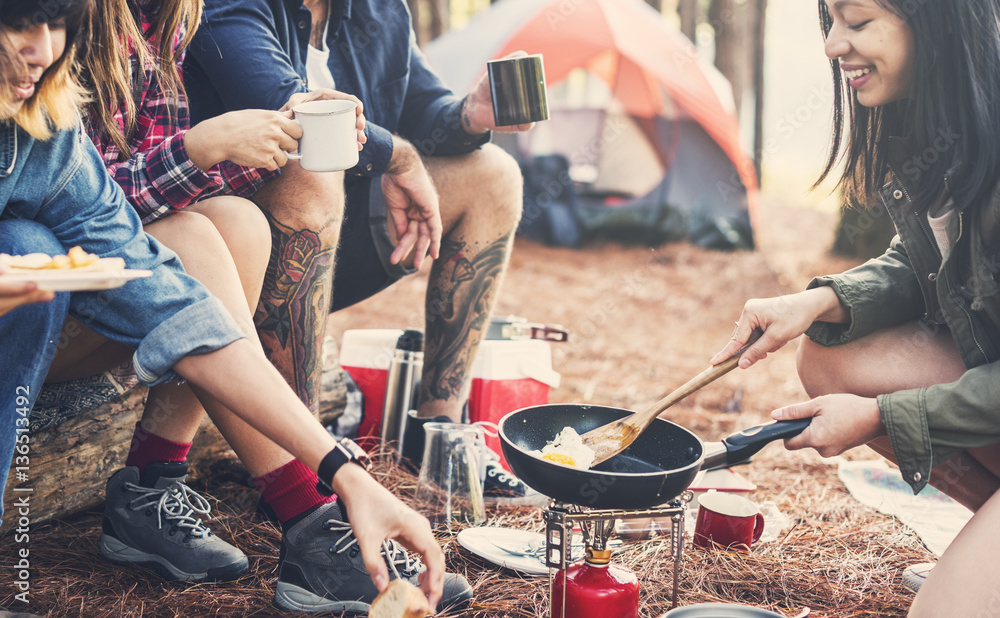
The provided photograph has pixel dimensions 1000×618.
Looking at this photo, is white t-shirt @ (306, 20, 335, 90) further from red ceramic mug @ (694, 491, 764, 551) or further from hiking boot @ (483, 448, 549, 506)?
red ceramic mug @ (694, 491, 764, 551)

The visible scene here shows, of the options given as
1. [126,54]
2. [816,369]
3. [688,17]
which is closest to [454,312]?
[816,369]

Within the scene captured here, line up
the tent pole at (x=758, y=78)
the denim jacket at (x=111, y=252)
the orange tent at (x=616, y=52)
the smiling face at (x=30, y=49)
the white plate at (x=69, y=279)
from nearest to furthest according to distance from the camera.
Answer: the white plate at (x=69, y=279)
the smiling face at (x=30, y=49)
the denim jacket at (x=111, y=252)
the orange tent at (x=616, y=52)
the tent pole at (x=758, y=78)

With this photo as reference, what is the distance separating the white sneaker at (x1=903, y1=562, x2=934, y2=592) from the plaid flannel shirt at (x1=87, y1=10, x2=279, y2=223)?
6.38ft

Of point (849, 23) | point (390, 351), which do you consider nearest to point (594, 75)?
point (390, 351)

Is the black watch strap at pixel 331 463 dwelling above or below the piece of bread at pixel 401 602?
above

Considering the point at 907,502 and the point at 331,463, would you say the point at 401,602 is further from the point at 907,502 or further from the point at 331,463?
the point at 907,502

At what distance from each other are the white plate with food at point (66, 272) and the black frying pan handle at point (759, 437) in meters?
1.25

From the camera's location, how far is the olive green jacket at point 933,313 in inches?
67.6

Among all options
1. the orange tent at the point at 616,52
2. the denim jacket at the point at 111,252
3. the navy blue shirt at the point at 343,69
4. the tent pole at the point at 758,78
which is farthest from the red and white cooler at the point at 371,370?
the tent pole at the point at 758,78

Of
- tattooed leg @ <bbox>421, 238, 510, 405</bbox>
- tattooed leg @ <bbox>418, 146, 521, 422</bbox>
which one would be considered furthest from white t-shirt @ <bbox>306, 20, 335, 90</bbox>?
tattooed leg @ <bbox>421, 238, 510, 405</bbox>

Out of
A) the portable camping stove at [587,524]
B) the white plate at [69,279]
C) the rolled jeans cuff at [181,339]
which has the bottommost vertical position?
the portable camping stove at [587,524]

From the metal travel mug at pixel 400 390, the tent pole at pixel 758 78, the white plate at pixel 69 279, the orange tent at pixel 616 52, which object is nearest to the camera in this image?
the white plate at pixel 69 279

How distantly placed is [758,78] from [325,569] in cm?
1020

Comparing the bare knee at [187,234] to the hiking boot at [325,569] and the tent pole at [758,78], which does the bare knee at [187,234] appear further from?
the tent pole at [758,78]
